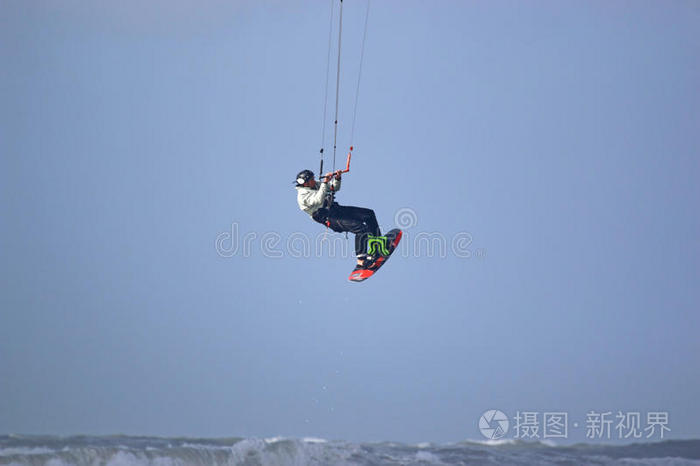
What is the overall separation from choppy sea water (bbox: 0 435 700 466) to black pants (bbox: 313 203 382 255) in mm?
9803

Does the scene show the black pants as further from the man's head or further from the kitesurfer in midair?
the man's head

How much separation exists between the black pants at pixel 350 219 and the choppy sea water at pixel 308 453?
9.80 metres

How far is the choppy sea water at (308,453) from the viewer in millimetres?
22641

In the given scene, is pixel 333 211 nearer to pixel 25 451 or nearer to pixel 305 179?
pixel 305 179

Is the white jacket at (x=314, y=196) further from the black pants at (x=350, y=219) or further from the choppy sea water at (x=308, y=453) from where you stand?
the choppy sea water at (x=308, y=453)

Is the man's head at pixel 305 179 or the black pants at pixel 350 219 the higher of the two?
the man's head at pixel 305 179

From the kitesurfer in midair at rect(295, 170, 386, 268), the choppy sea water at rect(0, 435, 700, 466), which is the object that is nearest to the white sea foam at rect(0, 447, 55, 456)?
the choppy sea water at rect(0, 435, 700, 466)

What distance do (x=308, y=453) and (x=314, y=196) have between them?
11114mm

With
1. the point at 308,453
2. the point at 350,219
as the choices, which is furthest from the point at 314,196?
the point at 308,453

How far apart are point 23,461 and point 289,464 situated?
20.8 feet

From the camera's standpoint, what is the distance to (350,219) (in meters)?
14.9

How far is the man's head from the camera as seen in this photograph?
1472cm

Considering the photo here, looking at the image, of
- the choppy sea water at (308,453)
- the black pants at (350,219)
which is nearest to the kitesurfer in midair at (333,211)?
the black pants at (350,219)

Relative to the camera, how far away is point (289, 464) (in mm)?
22969
